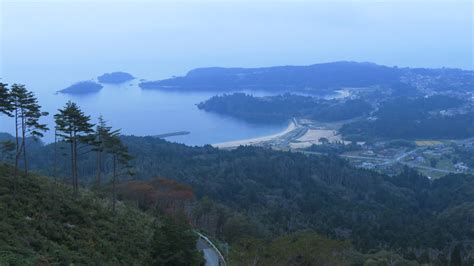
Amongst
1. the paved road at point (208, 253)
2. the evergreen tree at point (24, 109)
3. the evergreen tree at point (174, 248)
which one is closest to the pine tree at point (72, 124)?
the evergreen tree at point (24, 109)

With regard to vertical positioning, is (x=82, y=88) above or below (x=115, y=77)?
below

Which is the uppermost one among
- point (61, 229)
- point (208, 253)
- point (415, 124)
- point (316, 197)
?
point (61, 229)

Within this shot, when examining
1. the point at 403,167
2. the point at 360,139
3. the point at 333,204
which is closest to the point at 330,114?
the point at 360,139

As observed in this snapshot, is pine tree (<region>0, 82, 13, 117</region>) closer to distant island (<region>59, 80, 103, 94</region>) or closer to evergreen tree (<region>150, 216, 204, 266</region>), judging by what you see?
evergreen tree (<region>150, 216, 204, 266</region>)

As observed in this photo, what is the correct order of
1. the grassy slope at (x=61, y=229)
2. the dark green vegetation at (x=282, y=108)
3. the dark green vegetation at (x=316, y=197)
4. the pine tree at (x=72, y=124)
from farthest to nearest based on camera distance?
the dark green vegetation at (x=282, y=108) → the dark green vegetation at (x=316, y=197) → the pine tree at (x=72, y=124) → the grassy slope at (x=61, y=229)

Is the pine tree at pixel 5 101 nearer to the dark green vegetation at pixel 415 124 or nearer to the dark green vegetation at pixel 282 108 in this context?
the dark green vegetation at pixel 415 124

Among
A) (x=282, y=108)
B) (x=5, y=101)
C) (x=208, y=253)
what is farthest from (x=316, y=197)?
(x=282, y=108)

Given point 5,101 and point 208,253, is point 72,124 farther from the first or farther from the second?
point 208,253
